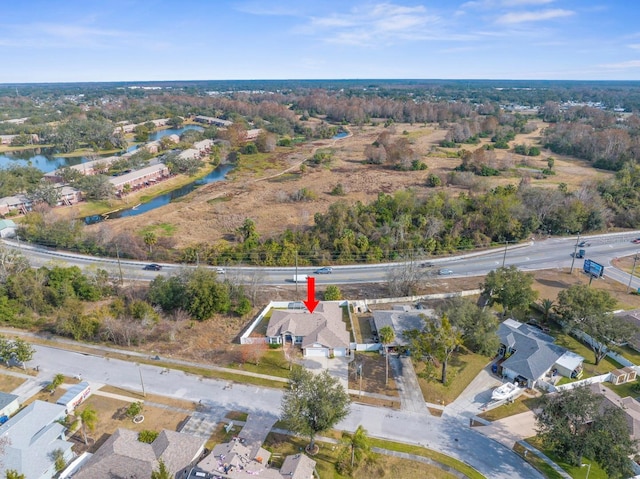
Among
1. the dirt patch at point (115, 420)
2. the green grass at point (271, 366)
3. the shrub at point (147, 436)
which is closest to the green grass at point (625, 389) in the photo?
the green grass at point (271, 366)

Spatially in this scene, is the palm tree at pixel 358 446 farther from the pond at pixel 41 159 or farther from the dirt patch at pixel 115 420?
the pond at pixel 41 159

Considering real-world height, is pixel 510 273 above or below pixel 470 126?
below

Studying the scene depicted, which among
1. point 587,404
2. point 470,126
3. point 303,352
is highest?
point 470,126

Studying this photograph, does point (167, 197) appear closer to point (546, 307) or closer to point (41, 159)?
point (41, 159)

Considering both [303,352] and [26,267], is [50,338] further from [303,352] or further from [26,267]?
[303,352]

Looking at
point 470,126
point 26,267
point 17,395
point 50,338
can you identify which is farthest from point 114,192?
point 470,126

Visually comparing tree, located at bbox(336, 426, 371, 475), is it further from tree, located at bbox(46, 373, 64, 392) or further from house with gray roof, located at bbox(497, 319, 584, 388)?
tree, located at bbox(46, 373, 64, 392)

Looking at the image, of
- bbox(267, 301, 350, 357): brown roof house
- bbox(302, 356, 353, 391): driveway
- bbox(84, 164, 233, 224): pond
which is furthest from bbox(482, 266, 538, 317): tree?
bbox(84, 164, 233, 224): pond
